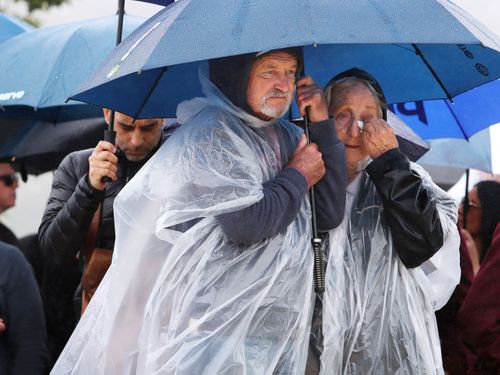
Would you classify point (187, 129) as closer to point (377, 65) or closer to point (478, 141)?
point (377, 65)

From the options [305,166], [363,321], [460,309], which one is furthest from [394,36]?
[460,309]

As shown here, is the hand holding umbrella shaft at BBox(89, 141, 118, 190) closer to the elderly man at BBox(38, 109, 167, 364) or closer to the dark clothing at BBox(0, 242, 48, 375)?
the elderly man at BBox(38, 109, 167, 364)

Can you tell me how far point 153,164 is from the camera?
3.69m

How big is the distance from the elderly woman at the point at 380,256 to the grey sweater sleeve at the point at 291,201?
0.43 ft

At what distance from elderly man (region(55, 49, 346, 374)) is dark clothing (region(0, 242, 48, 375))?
0.56 metres

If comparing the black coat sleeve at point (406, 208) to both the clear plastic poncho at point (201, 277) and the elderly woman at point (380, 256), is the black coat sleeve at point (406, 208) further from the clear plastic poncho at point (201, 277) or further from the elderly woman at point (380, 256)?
the clear plastic poncho at point (201, 277)

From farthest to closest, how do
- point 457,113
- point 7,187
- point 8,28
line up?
point 8,28 → point 7,187 → point 457,113

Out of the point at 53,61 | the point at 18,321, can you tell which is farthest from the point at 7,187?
the point at 18,321

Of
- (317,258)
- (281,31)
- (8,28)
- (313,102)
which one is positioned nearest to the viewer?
(281,31)

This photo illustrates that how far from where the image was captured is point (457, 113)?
15.4 feet

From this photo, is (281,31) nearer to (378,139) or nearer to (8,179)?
(378,139)

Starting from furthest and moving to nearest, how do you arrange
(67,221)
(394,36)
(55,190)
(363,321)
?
(55,190) → (67,221) → (363,321) → (394,36)

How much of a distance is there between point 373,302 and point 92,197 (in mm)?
1105

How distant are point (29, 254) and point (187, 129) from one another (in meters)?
2.47
